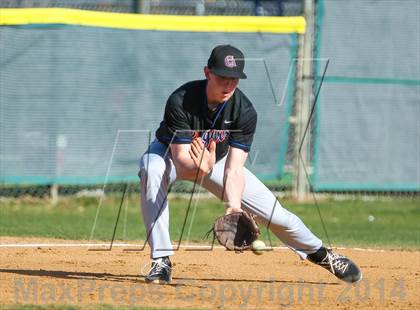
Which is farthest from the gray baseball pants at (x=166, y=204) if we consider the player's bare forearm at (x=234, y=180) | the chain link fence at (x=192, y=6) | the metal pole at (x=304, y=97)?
the chain link fence at (x=192, y=6)

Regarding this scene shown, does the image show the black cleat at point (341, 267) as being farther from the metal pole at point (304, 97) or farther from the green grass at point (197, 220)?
the metal pole at point (304, 97)

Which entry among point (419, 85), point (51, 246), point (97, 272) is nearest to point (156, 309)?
point (97, 272)

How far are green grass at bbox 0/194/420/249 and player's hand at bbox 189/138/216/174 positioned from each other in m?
3.47

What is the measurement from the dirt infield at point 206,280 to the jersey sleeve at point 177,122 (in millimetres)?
1034

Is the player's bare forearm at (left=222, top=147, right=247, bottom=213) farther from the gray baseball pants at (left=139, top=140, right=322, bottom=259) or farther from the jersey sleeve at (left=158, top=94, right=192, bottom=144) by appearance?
the jersey sleeve at (left=158, top=94, right=192, bottom=144)

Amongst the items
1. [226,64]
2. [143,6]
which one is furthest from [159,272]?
[143,6]

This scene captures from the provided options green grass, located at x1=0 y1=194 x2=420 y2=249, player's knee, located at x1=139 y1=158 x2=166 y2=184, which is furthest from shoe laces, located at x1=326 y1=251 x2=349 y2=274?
green grass, located at x1=0 y1=194 x2=420 y2=249

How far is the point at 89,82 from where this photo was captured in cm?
1269

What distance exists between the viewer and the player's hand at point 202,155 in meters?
6.72

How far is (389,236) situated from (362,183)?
2.60 meters

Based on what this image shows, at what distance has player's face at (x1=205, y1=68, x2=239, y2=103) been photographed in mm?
6559

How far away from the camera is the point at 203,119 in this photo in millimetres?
6789

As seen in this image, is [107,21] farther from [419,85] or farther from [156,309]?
[156,309]

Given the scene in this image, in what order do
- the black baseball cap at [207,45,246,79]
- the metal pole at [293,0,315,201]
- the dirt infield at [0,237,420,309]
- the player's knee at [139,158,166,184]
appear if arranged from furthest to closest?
the metal pole at [293,0,315,201], the player's knee at [139,158,166,184], the black baseball cap at [207,45,246,79], the dirt infield at [0,237,420,309]
